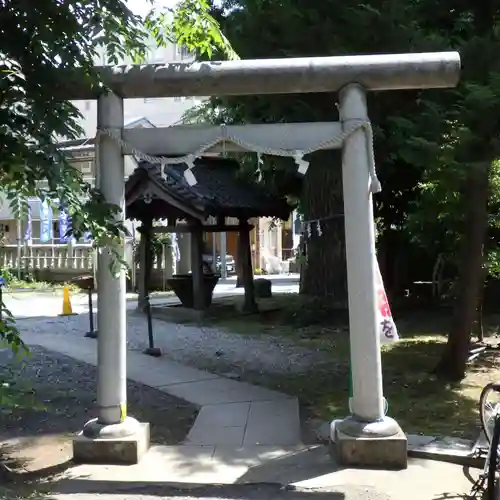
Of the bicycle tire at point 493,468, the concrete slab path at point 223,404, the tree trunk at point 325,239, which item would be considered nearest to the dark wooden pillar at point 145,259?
the tree trunk at point 325,239

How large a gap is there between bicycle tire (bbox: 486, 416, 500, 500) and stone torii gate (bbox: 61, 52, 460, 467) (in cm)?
118

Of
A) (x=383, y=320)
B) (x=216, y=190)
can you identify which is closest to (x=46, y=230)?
(x=216, y=190)

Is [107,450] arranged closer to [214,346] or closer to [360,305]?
[360,305]

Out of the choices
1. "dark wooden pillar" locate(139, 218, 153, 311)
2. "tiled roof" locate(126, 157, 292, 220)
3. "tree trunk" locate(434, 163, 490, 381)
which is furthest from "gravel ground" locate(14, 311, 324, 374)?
"tiled roof" locate(126, 157, 292, 220)

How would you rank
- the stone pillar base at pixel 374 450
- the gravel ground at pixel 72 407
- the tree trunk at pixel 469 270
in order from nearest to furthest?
the stone pillar base at pixel 374 450, the gravel ground at pixel 72 407, the tree trunk at pixel 469 270

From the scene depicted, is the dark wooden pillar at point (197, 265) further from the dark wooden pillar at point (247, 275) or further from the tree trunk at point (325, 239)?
the tree trunk at point (325, 239)

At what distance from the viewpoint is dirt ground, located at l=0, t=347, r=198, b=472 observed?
5764 mm

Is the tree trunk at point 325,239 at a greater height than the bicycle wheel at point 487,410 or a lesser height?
greater

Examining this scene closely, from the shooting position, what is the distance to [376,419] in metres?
5.74

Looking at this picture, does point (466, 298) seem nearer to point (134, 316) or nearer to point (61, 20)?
point (61, 20)

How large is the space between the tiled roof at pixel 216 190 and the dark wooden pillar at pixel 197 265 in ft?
2.63

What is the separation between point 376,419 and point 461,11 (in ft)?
17.8

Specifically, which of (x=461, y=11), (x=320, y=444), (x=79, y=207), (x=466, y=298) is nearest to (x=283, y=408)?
(x=320, y=444)

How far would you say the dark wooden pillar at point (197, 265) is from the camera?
15.4 m
